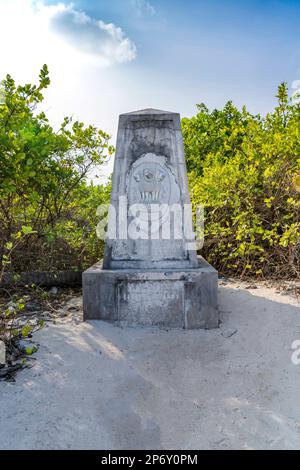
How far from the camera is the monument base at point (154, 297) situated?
333 cm

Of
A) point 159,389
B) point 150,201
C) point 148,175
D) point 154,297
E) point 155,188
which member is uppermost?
point 148,175

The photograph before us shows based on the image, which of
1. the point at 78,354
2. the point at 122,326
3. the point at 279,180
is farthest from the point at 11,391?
the point at 279,180

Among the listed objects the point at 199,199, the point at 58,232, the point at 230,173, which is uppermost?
the point at 230,173

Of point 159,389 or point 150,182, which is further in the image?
point 150,182

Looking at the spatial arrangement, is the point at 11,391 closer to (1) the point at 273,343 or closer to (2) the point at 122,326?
(2) the point at 122,326

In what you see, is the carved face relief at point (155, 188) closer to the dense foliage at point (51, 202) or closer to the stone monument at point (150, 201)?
the stone monument at point (150, 201)

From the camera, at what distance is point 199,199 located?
542cm

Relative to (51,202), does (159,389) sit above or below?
below

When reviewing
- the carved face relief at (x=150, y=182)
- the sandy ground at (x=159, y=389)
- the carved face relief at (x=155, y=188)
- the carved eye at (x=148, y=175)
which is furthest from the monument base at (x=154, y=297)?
the carved eye at (x=148, y=175)

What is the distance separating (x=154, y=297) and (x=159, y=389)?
990 mm

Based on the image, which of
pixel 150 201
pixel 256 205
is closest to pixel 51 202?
pixel 150 201

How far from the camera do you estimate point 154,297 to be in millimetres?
3367

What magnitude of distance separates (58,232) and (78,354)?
228cm

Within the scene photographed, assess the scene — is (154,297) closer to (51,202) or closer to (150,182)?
(150,182)
